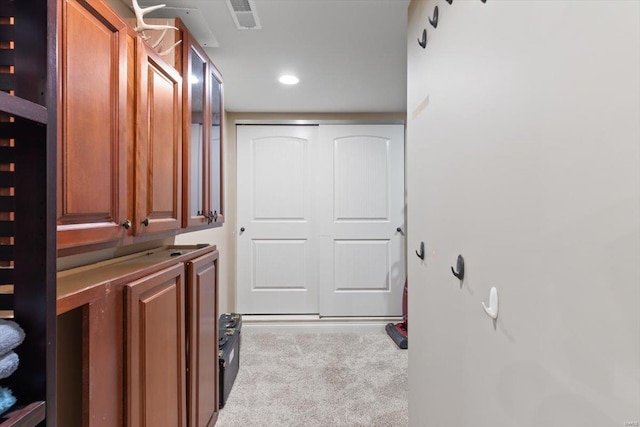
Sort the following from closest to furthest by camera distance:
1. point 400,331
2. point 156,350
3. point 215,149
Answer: point 156,350
point 215,149
point 400,331

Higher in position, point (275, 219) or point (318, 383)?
point (275, 219)

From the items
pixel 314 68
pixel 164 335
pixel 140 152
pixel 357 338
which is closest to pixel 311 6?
pixel 314 68

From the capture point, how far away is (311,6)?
1595mm

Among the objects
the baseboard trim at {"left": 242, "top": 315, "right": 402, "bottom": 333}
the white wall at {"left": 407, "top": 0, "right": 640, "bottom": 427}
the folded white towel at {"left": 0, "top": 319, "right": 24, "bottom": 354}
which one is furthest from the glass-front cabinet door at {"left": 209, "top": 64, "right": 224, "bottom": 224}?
the baseboard trim at {"left": 242, "top": 315, "right": 402, "bottom": 333}

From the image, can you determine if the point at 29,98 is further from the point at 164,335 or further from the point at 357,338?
the point at 357,338

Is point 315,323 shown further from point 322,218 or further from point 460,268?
point 460,268

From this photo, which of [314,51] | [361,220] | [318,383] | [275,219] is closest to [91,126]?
[314,51]

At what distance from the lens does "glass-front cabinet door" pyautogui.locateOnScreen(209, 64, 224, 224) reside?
1.92m

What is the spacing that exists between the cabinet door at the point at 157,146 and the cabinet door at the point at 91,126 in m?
0.09

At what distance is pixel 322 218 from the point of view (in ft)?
11.7

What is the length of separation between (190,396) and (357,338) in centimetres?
206

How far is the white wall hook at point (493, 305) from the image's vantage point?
2.60ft

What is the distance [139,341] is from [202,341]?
1.95 feet

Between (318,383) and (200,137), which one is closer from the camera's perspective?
(200,137)
